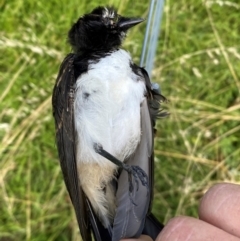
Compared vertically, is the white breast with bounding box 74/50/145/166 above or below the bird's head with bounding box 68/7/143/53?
below

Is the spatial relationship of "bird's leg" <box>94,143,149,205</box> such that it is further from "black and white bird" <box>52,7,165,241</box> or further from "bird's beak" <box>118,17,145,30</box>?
"bird's beak" <box>118,17,145,30</box>

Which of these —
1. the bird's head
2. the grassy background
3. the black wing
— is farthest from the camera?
the grassy background

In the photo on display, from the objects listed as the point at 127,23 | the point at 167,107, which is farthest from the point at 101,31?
the point at 167,107

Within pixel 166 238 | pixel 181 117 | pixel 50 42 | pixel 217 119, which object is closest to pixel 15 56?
pixel 50 42

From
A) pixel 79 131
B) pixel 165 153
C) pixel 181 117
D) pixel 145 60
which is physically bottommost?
pixel 165 153

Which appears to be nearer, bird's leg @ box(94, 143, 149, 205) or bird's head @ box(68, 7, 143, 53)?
bird's leg @ box(94, 143, 149, 205)

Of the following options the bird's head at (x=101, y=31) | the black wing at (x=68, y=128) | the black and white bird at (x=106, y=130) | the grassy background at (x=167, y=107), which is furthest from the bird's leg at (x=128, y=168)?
the grassy background at (x=167, y=107)

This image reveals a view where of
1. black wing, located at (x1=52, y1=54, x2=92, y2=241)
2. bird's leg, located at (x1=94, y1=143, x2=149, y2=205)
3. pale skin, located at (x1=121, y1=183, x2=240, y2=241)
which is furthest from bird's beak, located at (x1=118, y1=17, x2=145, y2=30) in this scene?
pale skin, located at (x1=121, y1=183, x2=240, y2=241)

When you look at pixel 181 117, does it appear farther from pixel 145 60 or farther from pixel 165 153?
pixel 145 60

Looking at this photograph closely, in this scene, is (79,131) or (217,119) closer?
(79,131)
